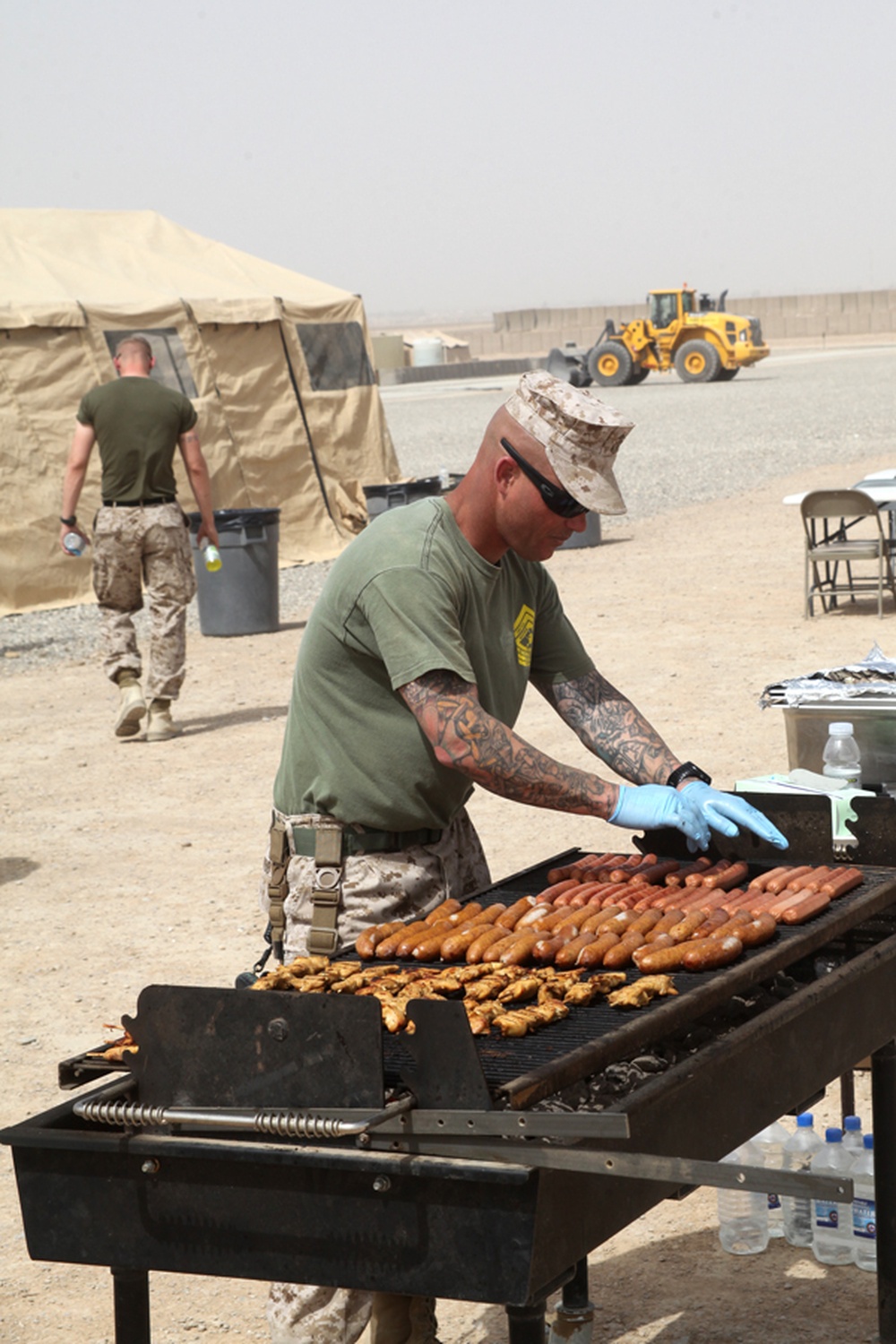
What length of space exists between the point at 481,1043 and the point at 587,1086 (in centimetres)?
20

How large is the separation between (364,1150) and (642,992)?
2.15 feet

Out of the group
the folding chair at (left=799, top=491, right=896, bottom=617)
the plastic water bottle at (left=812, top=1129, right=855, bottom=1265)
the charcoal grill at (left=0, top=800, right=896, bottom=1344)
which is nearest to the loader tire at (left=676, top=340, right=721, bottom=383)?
the folding chair at (left=799, top=491, right=896, bottom=617)

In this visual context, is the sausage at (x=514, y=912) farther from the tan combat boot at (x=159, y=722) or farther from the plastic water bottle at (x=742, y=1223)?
the tan combat boot at (x=159, y=722)

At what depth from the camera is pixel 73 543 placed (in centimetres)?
1037

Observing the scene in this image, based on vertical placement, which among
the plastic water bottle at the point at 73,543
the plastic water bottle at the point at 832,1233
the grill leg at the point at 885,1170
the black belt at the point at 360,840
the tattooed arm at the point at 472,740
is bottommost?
the plastic water bottle at the point at 832,1233

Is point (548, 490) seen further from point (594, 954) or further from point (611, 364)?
point (611, 364)

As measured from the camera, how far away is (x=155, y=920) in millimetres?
6688

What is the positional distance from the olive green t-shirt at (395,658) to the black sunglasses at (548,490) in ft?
0.67

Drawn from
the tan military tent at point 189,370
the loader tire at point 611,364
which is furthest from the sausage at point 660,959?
the loader tire at point 611,364

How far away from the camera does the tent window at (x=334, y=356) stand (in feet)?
57.8

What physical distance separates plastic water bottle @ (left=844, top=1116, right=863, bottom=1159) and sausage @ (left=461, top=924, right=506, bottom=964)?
4.87ft

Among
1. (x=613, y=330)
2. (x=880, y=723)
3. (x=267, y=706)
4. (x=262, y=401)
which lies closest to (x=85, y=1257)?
(x=880, y=723)

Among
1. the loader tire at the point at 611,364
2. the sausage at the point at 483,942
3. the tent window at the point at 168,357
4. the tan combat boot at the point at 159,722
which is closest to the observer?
the sausage at the point at 483,942

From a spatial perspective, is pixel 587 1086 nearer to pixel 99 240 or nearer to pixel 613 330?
pixel 99 240
